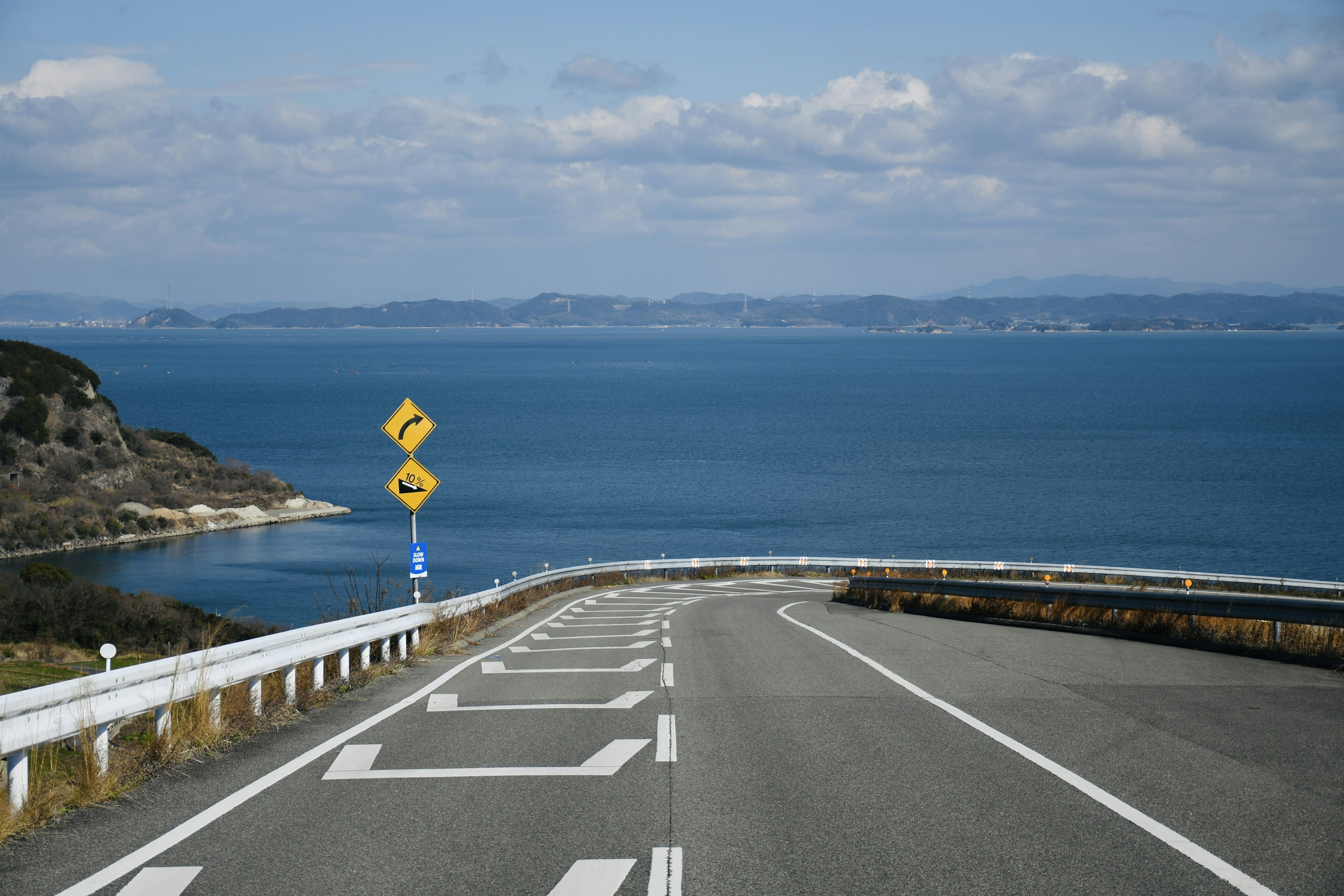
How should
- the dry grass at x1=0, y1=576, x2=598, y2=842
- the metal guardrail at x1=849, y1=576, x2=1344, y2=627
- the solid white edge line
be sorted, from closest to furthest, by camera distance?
the solid white edge line → the dry grass at x1=0, y1=576, x2=598, y2=842 → the metal guardrail at x1=849, y1=576, x2=1344, y2=627

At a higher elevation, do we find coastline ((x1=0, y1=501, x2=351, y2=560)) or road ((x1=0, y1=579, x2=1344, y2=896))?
road ((x1=0, y1=579, x2=1344, y2=896))

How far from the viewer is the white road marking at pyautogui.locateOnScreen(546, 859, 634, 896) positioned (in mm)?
4637

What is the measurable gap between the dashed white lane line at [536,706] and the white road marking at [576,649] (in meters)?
4.09

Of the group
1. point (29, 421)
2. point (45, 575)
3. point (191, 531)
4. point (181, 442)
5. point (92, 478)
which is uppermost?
point (29, 421)

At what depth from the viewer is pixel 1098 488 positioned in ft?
267

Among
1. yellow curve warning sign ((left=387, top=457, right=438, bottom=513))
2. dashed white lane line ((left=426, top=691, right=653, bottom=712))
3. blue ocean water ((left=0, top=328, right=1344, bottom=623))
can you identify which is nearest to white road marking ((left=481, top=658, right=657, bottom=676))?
dashed white lane line ((left=426, top=691, right=653, bottom=712))

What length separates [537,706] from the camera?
913cm

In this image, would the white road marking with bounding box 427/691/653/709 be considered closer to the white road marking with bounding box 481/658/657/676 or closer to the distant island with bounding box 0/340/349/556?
the white road marking with bounding box 481/658/657/676

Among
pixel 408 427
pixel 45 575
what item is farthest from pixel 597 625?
pixel 45 575

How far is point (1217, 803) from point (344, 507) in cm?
8000

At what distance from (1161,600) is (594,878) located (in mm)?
11197

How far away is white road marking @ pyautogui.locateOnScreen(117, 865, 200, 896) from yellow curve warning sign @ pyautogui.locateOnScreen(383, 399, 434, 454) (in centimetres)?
999

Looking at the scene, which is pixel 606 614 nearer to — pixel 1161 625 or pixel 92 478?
pixel 1161 625

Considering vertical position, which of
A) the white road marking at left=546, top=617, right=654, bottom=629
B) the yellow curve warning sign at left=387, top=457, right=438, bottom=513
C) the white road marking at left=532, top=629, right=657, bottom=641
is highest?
the yellow curve warning sign at left=387, top=457, right=438, bottom=513
